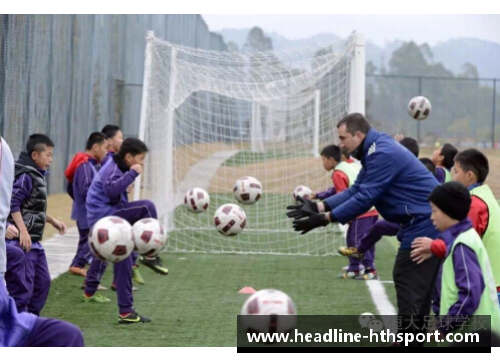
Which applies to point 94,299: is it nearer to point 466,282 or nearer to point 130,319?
point 130,319

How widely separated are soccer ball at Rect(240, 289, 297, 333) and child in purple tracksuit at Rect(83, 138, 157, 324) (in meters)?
2.36

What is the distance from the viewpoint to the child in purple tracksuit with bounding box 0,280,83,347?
4.32 m

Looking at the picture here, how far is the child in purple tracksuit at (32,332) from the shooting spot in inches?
170

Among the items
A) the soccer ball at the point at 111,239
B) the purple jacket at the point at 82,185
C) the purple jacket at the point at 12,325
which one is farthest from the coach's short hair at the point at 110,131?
the purple jacket at the point at 12,325

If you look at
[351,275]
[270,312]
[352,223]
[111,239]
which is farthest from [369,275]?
[270,312]

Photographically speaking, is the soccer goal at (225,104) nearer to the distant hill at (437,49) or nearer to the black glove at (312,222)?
the black glove at (312,222)

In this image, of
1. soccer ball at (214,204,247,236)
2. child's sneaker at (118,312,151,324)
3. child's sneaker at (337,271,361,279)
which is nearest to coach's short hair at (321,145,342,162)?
child's sneaker at (337,271,361,279)

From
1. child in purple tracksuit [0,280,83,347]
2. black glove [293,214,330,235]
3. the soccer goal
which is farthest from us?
the soccer goal

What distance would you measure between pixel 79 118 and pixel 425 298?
15.9m

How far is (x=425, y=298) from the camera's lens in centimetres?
605

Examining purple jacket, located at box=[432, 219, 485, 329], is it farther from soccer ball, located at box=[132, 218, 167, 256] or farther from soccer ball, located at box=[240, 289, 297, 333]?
soccer ball, located at box=[132, 218, 167, 256]

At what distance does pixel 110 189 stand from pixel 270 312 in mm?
3017

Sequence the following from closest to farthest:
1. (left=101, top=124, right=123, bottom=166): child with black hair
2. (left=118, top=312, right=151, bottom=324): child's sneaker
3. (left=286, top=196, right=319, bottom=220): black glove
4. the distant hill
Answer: (left=286, top=196, right=319, bottom=220): black glove < (left=118, top=312, right=151, bottom=324): child's sneaker < (left=101, top=124, right=123, bottom=166): child with black hair < the distant hill

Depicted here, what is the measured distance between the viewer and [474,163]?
244 inches
